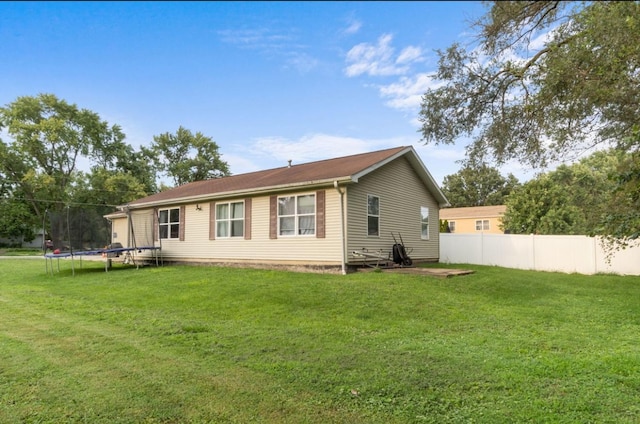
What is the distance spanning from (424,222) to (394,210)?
2.53 meters

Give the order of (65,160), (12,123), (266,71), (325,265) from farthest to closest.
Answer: (65,160), (12,123), (325,265), (266,71)

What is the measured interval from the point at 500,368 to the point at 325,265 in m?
7.25

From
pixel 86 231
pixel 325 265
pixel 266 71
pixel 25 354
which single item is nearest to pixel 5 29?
pixel 266 71

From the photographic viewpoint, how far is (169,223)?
15.5m

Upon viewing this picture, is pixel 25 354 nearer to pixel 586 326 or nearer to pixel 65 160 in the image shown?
pixel 586 326

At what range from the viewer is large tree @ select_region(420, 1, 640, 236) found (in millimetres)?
4742

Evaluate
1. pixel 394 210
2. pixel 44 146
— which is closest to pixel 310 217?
pixel 394 210

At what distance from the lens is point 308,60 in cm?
275

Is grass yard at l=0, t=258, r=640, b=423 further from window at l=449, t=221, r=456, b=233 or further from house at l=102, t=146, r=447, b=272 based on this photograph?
window at l=449, t=221, r=456, b=233

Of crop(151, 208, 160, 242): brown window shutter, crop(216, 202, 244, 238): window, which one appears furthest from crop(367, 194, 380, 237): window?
crop(151, 208, 160, 242): brown window shutter

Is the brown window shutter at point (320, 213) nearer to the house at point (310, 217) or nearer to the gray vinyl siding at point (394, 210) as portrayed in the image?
the house at point (310, 217)

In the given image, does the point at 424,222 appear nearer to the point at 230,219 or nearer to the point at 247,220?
the point at 247,220

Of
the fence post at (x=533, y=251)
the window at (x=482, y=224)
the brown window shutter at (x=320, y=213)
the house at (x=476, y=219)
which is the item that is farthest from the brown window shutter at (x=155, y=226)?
the window at (x=482, y=224)

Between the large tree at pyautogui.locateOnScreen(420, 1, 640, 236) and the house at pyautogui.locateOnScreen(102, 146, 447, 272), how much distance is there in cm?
312
